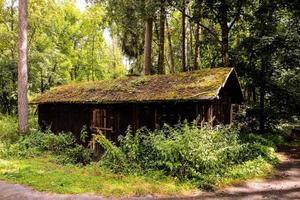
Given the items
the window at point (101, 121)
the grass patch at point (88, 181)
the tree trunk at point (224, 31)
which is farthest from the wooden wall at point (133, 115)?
the tree trunk at point (224, 31)

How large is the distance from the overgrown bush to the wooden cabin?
1.39 metres

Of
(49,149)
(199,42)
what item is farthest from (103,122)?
(199,42)

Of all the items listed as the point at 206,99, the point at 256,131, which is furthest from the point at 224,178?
the point at 256,131

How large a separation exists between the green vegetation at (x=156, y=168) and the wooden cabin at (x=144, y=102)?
5.40 feet

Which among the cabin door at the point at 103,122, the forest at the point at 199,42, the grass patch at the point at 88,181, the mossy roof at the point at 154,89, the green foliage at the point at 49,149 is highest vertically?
the forest at the point at 199,42

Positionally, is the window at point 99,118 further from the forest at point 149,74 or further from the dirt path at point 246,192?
the dirt path at point 246,192

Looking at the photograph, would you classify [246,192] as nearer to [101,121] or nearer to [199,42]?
[101,121]

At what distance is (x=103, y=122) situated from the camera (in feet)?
61.1

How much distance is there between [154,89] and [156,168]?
4.96 m

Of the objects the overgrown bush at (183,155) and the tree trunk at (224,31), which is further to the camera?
the tree trunk at (224,31)

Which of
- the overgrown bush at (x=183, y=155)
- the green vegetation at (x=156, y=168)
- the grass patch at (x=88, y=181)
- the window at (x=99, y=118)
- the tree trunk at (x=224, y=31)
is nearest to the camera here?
the grass patch at (x=88, y=181)

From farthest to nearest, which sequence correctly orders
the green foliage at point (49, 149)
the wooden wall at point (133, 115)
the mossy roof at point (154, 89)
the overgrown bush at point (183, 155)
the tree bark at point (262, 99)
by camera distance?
the tree bark at point (262, 99) < the green foliage at point (49, 149) < the wooden wall at point (133, 115) < the mossy roof at point (154, 89) < the overgrown bush at point (183, 155)

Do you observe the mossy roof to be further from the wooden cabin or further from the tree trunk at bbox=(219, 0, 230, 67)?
the tree trunk at bbox=(219, 0, 230, 67)

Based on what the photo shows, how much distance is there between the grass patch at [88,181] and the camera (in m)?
10.8
